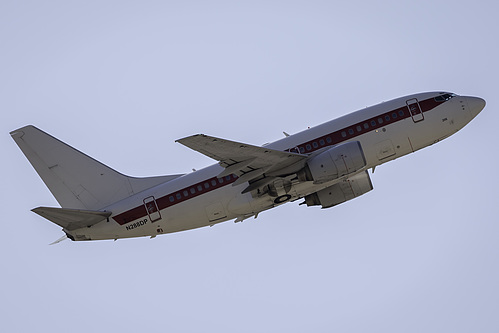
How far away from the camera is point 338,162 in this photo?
49531mm

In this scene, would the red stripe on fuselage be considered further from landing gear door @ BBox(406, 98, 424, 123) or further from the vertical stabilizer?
the vertical stabilizer

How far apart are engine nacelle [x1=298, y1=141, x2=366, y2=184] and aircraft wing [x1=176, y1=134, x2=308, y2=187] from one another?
4.16 ft

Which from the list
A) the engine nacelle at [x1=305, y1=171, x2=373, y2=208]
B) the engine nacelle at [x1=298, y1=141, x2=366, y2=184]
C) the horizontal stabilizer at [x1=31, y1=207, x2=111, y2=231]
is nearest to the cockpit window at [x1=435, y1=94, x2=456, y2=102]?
the engine nacelle at [x1=305, y1=171, x2=373, y2=208]

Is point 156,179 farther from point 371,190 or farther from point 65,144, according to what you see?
point 371,190

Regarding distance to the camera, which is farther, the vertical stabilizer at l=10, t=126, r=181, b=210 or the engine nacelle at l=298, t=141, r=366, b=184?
the vertical stabilizer at l=10, t=126, r=181, b=210

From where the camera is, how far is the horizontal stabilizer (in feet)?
164

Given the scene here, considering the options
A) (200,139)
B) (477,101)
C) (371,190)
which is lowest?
(371,190)

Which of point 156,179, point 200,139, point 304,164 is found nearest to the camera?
point 200,139

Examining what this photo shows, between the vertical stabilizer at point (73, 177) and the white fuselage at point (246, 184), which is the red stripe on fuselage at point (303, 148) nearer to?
the white fuselage at point (246, 184)

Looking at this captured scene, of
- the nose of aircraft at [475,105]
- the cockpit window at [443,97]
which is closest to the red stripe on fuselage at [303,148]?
the cockpit window at [443,97]

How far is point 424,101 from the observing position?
53688mm

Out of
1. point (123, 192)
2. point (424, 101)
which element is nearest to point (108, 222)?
point (123, 192)

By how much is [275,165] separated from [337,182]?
5.14m

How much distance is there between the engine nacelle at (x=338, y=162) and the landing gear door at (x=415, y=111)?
5.36 m
